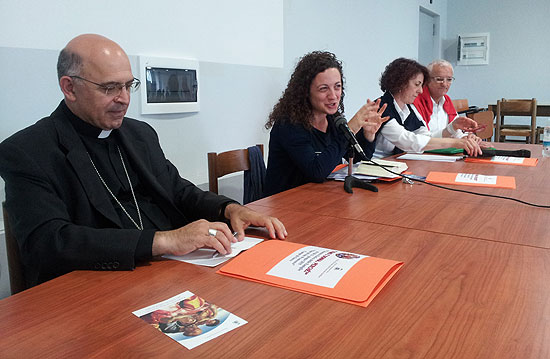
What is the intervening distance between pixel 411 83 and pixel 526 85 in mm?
5281

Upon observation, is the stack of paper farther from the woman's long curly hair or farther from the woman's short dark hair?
the woman's short dark hair

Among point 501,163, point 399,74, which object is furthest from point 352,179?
point 399,74

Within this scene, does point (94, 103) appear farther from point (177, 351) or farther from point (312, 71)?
point (312, 71)

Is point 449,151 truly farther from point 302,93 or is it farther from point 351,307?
point 351,307

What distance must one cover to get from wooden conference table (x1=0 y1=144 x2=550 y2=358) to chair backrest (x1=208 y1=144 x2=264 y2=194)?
815 mm

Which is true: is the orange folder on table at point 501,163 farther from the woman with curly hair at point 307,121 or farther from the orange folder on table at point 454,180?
the woman with curly hair at point 307,121

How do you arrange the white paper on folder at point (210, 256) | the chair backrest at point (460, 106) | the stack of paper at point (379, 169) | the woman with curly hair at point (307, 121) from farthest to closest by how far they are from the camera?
the chair backrest at point (460, 106) < the woman with curly hair at point (307, 121) < the stack of paper at point (379, 169) < the white paper on folder at point (210, 256)

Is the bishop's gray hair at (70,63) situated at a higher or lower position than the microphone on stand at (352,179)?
higher

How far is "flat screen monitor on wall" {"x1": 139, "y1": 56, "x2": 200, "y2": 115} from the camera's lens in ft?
7.40

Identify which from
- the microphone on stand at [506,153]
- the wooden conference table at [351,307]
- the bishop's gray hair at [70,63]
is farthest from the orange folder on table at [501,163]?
the bishop's gray hair at [70,63]

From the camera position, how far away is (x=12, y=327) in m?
0.81

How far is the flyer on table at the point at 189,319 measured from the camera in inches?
30.8

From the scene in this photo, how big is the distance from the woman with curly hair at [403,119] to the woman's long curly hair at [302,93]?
0.68 meters

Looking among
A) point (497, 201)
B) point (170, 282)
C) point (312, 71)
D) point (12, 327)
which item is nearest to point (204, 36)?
point (312, 71)
